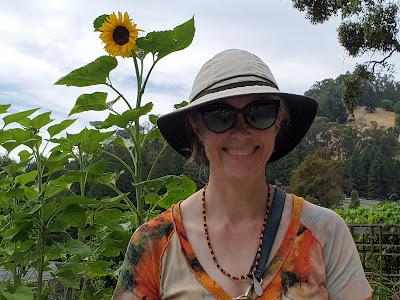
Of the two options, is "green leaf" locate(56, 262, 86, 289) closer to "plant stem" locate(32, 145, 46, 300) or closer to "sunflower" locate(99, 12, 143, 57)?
"plant stem" locate(32, 145, 46, 300)

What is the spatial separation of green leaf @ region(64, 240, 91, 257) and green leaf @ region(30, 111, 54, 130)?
420 millimetres

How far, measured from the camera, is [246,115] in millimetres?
1224

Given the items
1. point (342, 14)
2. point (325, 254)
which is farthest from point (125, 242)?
point (342, 14)

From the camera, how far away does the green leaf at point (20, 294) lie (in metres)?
1.70

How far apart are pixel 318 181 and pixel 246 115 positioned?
33.2 metres

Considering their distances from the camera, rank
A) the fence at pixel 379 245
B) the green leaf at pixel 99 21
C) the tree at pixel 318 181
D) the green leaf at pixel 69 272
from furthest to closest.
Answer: the tree at pixel 318 181 → the fence at pixel 379 245 → the green leaf at pixel 99 21 → the green leaf at pixel 69 272

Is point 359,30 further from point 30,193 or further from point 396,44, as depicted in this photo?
point 30,193

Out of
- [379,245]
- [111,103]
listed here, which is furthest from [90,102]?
[379,245]

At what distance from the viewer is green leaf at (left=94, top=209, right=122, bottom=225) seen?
73.2 inches

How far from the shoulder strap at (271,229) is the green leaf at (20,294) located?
2.54 ft

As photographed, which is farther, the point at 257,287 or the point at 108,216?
the point at 108,216

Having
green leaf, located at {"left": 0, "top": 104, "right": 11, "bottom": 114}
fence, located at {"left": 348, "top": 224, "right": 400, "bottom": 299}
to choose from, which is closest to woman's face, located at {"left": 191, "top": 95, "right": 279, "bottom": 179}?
green leaf, located at {"left": 0, "top": 104, "right": 11, "bottom": 114}

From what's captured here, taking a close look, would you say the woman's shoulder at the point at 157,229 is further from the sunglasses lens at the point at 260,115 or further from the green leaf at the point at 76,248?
the green leaf at the point at 76,248

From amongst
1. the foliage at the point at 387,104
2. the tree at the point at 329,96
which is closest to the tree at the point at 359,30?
the tree at the point at 329,96
